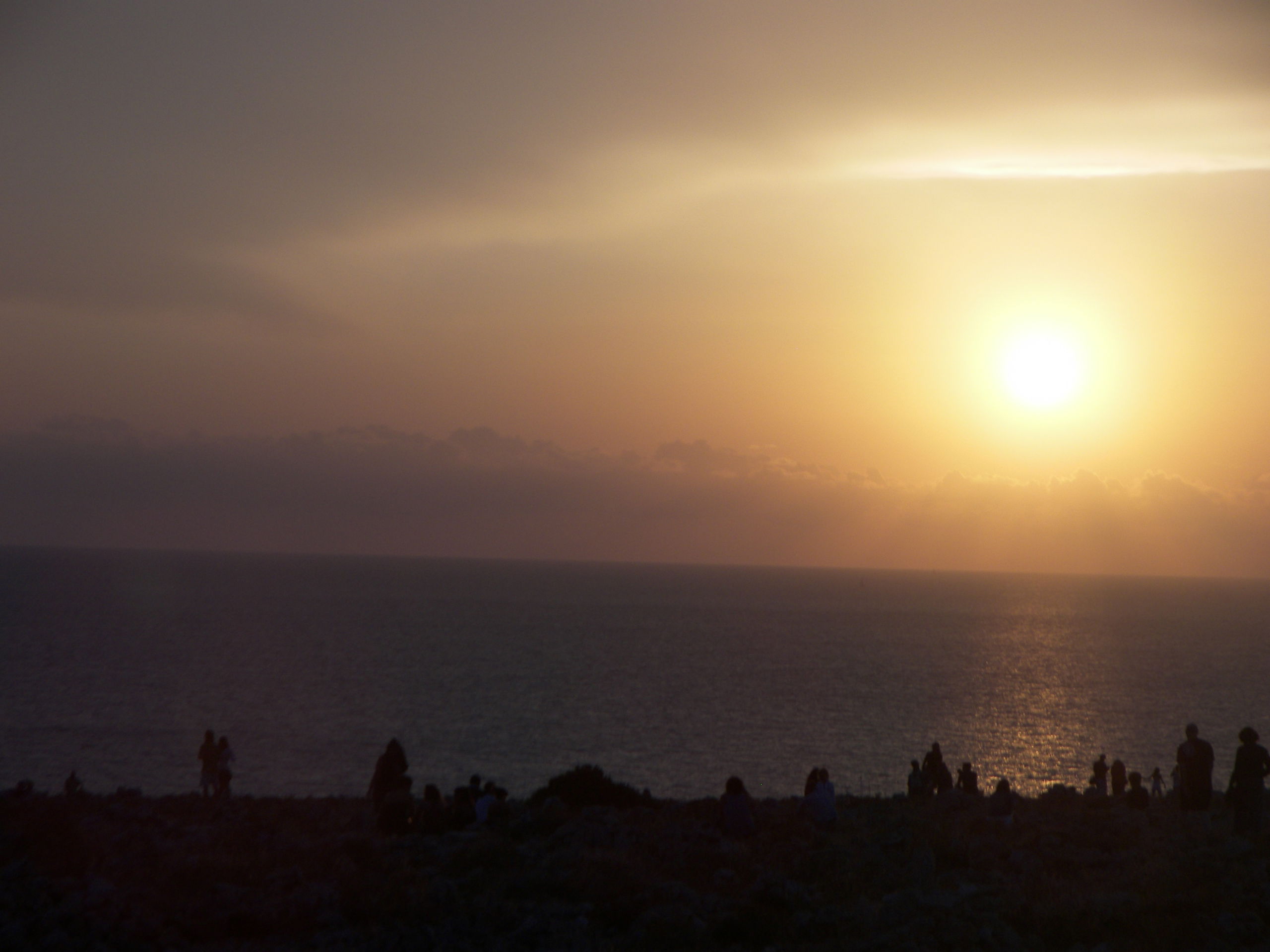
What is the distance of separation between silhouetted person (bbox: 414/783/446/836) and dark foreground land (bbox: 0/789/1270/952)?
0.65 m

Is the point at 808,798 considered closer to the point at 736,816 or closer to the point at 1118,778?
the point at 736,816

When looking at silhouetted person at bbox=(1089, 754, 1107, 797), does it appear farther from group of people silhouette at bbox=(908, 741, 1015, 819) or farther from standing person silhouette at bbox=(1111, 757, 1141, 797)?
group of people silhouette at bbox=(908, 741, 1015, 819)

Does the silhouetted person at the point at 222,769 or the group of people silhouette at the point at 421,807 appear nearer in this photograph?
the group of people silhouette at the point at 421,807

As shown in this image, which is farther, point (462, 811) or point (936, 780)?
point (936, 780)

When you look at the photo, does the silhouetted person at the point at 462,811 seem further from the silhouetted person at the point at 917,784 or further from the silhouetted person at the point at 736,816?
the silhouetted person at the point at 917,784

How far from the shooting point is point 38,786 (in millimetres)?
55719

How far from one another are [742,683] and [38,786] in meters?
65.6

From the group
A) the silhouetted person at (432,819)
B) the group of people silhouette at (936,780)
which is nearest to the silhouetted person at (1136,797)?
the group of people silhouette at (936,780)

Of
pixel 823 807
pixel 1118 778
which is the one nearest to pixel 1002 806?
pixel 823 807

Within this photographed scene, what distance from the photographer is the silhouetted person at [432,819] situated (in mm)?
19047

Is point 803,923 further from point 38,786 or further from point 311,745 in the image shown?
point 311,745

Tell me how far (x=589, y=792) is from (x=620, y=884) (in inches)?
385

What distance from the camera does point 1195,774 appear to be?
19.6m

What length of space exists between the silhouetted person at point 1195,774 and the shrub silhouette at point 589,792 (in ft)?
36.1
